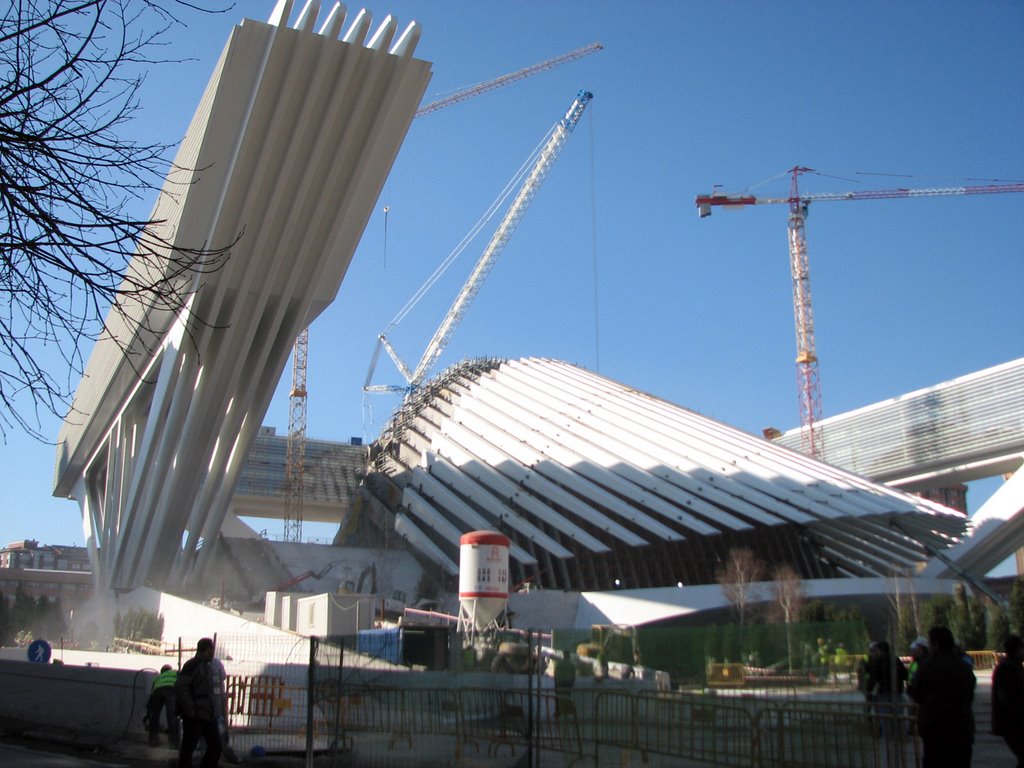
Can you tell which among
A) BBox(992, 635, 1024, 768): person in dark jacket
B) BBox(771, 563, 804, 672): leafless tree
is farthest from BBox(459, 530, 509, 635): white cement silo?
BBox(992, 635, 1024, 768): person in dark jacket

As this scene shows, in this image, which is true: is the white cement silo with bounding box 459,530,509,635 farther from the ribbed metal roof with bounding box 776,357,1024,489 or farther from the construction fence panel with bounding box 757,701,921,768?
the ribbed metal roof with bounding box 776,357,1024,489

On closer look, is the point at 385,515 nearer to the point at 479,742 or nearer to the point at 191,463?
the point at 191,463

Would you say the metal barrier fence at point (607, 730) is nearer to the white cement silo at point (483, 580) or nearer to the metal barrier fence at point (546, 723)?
the metal barrier fence at point (546, 723)

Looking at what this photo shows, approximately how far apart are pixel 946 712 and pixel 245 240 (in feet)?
84.8

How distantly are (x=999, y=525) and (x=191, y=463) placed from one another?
31.5 m

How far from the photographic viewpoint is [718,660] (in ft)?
50.5

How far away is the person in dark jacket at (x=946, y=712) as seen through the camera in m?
6.84

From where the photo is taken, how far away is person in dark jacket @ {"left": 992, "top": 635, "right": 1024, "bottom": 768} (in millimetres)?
7480

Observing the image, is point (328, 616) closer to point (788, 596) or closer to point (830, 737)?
point (788, 596)

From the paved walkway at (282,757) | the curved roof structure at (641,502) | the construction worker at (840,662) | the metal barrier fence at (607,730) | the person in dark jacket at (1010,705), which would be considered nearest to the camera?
the person in dark jacket at (1010,705)

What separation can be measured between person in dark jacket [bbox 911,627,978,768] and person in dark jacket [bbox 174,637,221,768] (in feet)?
22.3

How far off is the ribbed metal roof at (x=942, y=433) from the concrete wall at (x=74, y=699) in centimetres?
4605

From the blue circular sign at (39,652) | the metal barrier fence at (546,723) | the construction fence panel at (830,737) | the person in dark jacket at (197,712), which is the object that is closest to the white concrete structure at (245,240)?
the blue circular sign at (39,652)

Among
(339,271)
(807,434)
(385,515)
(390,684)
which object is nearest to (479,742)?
(390,684)
